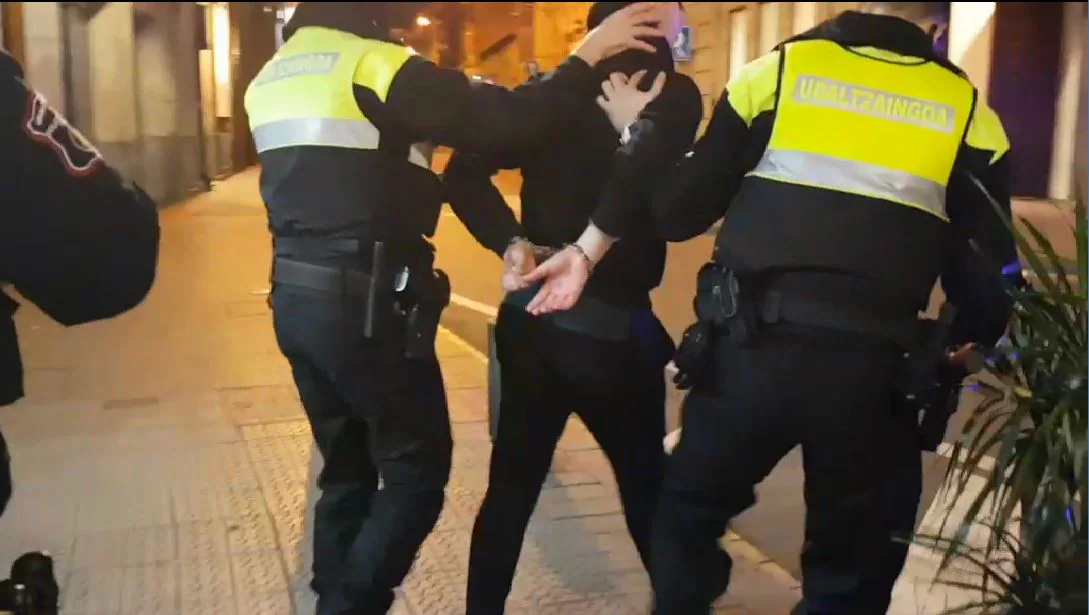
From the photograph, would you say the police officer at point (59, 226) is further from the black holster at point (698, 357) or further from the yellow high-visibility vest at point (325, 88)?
the black holster at point (698, 357)

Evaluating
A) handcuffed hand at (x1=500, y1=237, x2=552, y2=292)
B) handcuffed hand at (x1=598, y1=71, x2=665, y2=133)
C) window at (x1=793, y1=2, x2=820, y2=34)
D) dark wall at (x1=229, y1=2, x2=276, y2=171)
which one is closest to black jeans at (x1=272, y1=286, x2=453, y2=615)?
handcuffed hand at (x1=500, y1=237, x2=552, y2=292)

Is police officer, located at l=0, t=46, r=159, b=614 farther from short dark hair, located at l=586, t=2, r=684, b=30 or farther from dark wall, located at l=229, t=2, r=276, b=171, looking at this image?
dark wall, located at l=229, t=2, r=276, b=171

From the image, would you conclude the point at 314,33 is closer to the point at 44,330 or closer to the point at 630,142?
the point at 630,142

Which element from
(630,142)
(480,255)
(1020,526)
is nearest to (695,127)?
(630,142)

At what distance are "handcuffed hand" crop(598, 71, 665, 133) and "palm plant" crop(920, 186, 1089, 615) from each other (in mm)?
817

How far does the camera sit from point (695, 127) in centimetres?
270

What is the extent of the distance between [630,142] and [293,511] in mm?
2537

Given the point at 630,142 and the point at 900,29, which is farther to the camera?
the point at 630,142

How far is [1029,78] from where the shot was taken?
66.9ft

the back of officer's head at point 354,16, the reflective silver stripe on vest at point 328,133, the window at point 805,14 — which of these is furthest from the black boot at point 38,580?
the window at point 805,14

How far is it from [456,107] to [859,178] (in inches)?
36.5

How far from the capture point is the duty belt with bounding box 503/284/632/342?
8.89 ft

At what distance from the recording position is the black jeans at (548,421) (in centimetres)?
273

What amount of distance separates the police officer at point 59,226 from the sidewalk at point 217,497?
1958 millimetres
